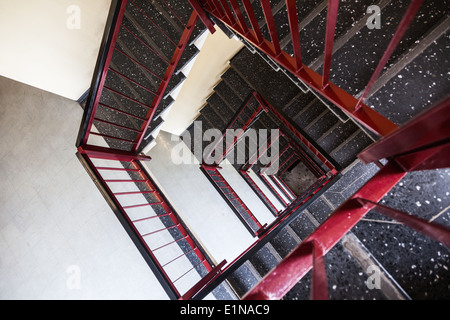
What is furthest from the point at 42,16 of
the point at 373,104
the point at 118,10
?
the point at 373,104

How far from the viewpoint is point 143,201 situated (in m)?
3.76

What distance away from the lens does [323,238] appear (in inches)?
44.0

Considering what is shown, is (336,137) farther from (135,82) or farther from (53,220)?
(53,220)

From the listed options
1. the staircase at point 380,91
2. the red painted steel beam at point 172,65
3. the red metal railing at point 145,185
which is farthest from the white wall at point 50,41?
the staircase at point 380,91

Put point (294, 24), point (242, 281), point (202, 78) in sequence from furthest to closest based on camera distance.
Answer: point (202, 78), point (242, 281), point (294, 24)

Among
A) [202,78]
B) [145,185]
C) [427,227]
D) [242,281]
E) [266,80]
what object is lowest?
[242,281]

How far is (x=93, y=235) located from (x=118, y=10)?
279 centimetres

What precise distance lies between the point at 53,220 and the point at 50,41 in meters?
2.27

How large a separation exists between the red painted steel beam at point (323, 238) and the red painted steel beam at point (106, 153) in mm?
1983

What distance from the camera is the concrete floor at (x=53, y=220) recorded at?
341 cm

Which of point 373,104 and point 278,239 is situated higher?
point 373,104

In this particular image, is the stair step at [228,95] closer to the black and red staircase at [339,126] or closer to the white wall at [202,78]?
the white wall at [202,78]

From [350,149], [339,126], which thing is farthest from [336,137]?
[350,149]
